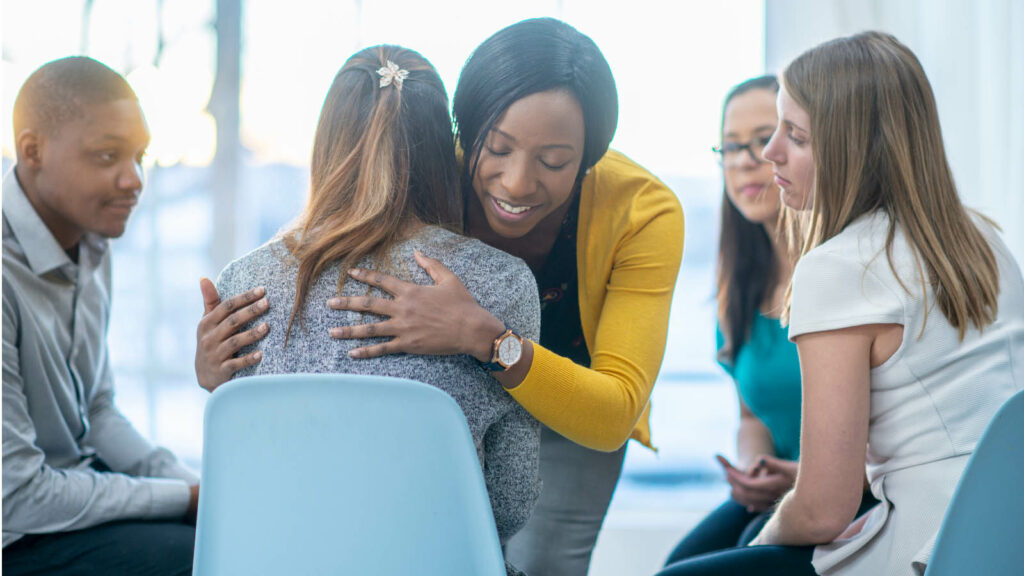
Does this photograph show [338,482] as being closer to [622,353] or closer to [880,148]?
[622,353]

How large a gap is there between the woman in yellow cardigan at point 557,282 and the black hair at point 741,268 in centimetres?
45

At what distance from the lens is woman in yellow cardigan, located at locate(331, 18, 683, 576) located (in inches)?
37.2

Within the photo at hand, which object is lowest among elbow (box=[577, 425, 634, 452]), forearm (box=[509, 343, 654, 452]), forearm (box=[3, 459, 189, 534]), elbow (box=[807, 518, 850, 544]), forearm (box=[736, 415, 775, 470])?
forearm (box=[736, 415, 775, 470])

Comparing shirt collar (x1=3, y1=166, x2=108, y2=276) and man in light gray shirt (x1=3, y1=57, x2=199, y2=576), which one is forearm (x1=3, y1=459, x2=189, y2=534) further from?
shirt collar (x1=3, y1=166, x2=108, y2=276)

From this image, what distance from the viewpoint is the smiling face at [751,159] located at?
182 centimetres

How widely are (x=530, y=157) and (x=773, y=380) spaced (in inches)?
34.7

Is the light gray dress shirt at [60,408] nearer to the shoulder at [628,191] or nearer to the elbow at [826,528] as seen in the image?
the shoulder at [628,191]

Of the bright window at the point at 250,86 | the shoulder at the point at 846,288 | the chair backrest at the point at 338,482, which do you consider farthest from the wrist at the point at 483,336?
the bright window at the point at 250,86

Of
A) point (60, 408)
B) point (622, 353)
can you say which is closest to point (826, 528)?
point (622, 353)

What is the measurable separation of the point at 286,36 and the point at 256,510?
6.90 feet

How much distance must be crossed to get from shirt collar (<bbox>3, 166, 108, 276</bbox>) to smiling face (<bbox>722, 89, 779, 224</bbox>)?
137 centimetres

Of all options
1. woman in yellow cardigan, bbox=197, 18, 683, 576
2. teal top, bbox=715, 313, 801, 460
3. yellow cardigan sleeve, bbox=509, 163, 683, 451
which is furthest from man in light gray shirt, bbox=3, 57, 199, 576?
teal top, bbox=715, 313, 801, 460

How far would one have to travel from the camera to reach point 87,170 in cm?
145

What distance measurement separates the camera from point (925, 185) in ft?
3.53
